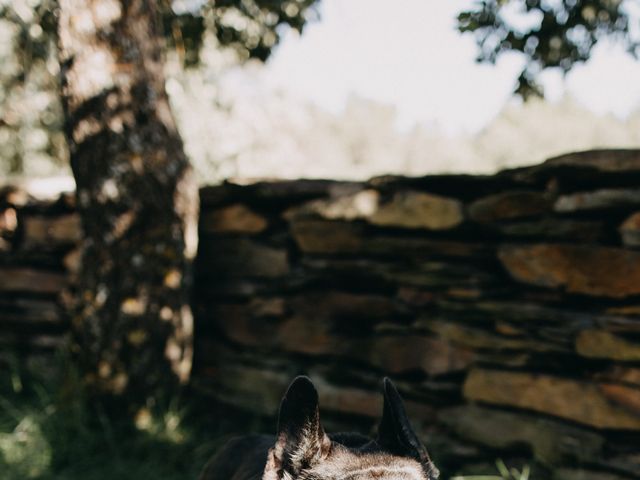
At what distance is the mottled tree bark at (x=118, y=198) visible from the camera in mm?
4832

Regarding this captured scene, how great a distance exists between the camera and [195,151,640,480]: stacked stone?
12.9 ft

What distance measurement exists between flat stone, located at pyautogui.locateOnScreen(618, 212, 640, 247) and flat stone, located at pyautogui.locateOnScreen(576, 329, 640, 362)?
569 millimetres

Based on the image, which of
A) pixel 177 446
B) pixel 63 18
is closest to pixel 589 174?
pixel 177 446

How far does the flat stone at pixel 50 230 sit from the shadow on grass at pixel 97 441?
1.40 meters

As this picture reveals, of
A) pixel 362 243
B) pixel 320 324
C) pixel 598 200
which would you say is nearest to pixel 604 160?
pixel 598 200

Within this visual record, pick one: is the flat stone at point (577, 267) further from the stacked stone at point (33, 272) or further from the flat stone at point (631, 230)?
the stacked stone at point (33, 272)

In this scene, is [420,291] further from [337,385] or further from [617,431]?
[617,431]

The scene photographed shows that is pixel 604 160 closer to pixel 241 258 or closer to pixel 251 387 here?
pixel 241 258

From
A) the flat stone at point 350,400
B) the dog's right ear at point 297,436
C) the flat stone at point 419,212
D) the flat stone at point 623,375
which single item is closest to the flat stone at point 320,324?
the flat stone at point 350,400

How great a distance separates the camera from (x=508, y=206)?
431cm

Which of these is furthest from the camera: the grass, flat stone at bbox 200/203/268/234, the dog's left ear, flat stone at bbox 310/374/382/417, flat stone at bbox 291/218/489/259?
flat stone at bbox 200/203/268/234

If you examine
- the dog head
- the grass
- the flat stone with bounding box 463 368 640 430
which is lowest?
the grass

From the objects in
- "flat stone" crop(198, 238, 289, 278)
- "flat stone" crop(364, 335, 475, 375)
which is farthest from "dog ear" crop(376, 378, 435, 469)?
"flat stone" crop(198, 238, 289, 278)

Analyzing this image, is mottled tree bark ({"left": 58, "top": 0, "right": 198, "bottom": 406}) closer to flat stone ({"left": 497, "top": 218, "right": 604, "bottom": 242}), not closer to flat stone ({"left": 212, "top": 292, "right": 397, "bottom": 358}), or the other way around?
flat stone ({"left": 212, "top": 292, "right": 397, "bottom": 358})
